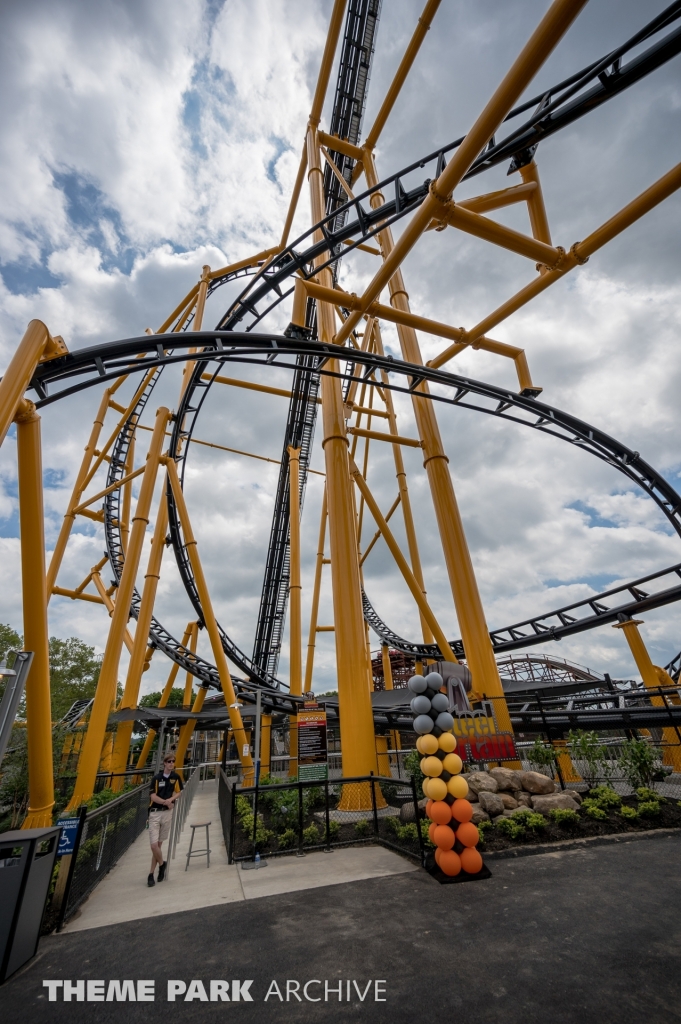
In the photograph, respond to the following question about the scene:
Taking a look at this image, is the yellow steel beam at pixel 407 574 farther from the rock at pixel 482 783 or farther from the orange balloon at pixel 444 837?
the orange balloon at pixel 444 837

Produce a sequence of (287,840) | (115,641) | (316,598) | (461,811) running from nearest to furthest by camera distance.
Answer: (461,811) → (287,840) → (115,641) → (316,598)

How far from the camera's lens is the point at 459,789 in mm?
4645

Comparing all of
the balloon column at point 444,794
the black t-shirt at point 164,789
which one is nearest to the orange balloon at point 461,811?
the balloon column at point 444,794

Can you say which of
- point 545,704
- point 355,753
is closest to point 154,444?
point 355,753

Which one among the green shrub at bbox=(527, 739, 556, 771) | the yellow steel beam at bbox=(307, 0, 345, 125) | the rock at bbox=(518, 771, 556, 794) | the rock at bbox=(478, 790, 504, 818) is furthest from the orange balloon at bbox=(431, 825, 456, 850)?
the yellow steel beam at bbox=(307, 0, 345, 125)

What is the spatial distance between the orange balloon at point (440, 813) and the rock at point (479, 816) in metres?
2.05

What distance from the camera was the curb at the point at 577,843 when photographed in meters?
5.22

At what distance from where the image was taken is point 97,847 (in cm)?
536

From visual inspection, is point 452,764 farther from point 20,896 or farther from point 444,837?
point 20,896

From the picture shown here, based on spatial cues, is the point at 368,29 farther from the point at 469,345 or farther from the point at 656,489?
the point at 656,489

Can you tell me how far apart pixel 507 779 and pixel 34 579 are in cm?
723

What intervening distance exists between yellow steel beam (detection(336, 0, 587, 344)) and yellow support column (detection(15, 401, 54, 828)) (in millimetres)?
5370

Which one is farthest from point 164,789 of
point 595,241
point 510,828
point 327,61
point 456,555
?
point 327,61

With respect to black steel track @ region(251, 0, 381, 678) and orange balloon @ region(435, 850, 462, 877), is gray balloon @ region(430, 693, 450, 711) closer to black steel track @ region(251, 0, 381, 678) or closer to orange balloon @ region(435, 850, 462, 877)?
orange balloon @ region(435, 850, 462, 877)
